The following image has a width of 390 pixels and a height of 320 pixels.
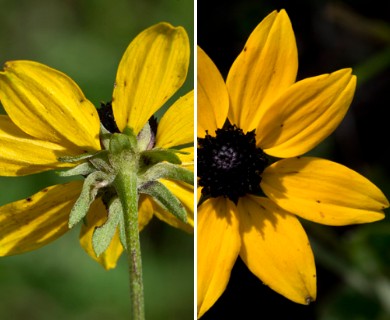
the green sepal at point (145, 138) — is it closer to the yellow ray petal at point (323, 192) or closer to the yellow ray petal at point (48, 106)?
the yellow ray petal at point (48, 106)

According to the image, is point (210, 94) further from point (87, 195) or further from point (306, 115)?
point (87, 195)

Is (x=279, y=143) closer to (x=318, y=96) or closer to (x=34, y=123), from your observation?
(x=318, y=96)

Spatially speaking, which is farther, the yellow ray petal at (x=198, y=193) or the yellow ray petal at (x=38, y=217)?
the yellow ray petal at (x=198, y=193)

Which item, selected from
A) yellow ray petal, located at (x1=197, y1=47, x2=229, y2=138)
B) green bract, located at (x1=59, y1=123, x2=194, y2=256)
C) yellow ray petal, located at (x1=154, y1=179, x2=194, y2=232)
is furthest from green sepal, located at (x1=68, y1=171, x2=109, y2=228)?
yellow ray petal, located at (x1=197, y1=47, x2=229, y2=138)

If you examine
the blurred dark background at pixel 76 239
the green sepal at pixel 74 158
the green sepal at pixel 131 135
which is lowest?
the blurred dark background at pixel 76 239

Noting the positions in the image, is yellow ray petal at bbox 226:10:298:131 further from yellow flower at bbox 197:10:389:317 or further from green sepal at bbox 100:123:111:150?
green sepal at bbox 100:123:111:150

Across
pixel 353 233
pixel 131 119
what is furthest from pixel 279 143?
pixel 353 233

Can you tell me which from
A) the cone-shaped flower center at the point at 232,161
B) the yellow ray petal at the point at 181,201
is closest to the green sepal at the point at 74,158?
the yellow ray petal at the point at 181,201
